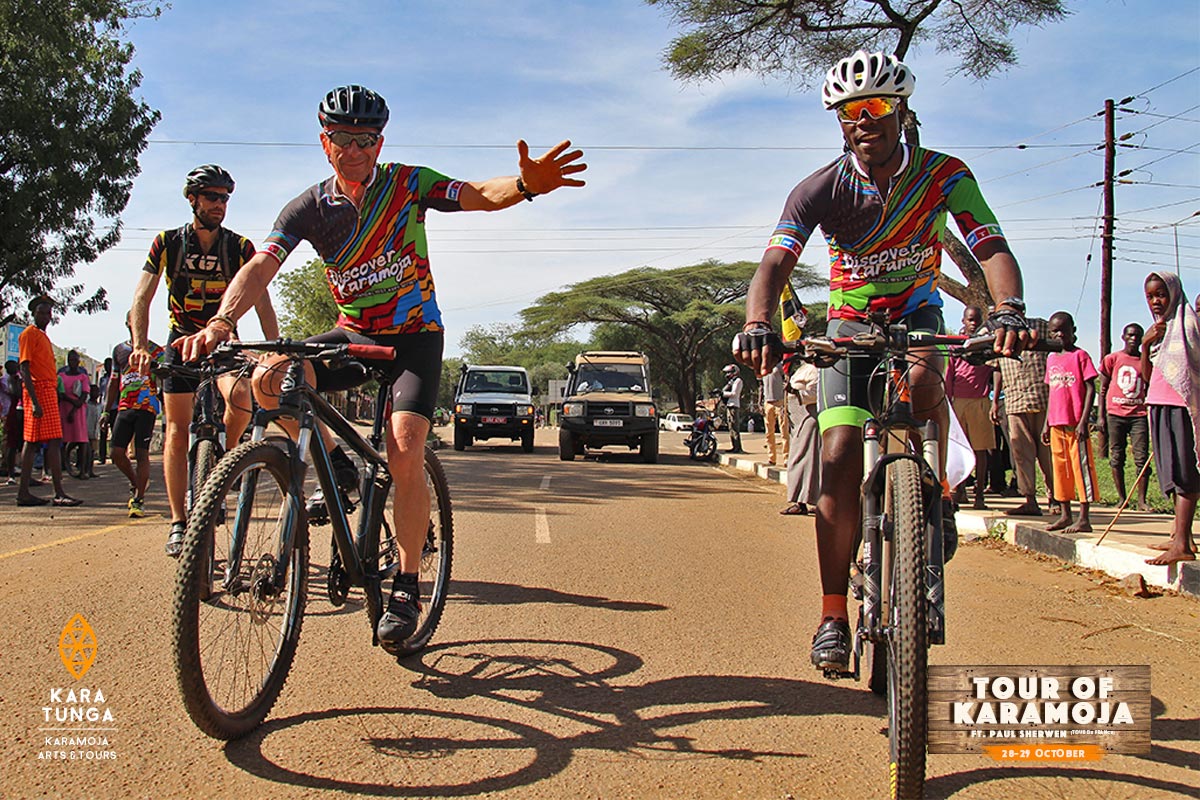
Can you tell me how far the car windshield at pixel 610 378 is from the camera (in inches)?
830

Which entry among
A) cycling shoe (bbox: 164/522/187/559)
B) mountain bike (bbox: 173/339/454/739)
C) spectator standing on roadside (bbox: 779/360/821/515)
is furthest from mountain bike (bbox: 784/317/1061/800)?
spectator standing on roadside (bbox: 779/360/821/515)

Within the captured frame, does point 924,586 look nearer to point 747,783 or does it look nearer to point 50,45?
point 747,783

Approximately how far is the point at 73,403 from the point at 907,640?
11639mm

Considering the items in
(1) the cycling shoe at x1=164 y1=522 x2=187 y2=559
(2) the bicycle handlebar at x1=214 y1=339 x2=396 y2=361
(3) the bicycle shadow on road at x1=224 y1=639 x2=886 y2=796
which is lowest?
(3) the bicycle shadow on road at x1=224 y1=639 x2=886 y2=796

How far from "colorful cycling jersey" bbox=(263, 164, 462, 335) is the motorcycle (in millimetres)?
17160

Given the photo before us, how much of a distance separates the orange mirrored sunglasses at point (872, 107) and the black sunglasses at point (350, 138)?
1.94 meters

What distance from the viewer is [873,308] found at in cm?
392

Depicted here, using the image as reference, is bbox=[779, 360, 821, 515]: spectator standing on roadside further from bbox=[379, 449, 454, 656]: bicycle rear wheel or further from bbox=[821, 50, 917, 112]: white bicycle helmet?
bbox=[821, 50, 917, 112]: white bicycle helmet

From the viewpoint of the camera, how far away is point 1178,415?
6.36 m

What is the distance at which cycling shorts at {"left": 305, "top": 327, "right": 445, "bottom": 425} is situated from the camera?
4.09 m

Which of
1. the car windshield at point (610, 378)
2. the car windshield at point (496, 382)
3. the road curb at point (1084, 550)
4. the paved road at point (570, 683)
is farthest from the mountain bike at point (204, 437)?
the car windshield at point (496, 382)

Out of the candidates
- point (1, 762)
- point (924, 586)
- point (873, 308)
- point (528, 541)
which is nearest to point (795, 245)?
point (873, 308)

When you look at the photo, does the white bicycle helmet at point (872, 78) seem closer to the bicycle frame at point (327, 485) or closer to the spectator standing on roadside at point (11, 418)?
the bicycle frame at point (327, 485)

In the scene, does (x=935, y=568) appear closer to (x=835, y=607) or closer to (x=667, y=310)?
(x=835, y=607)
